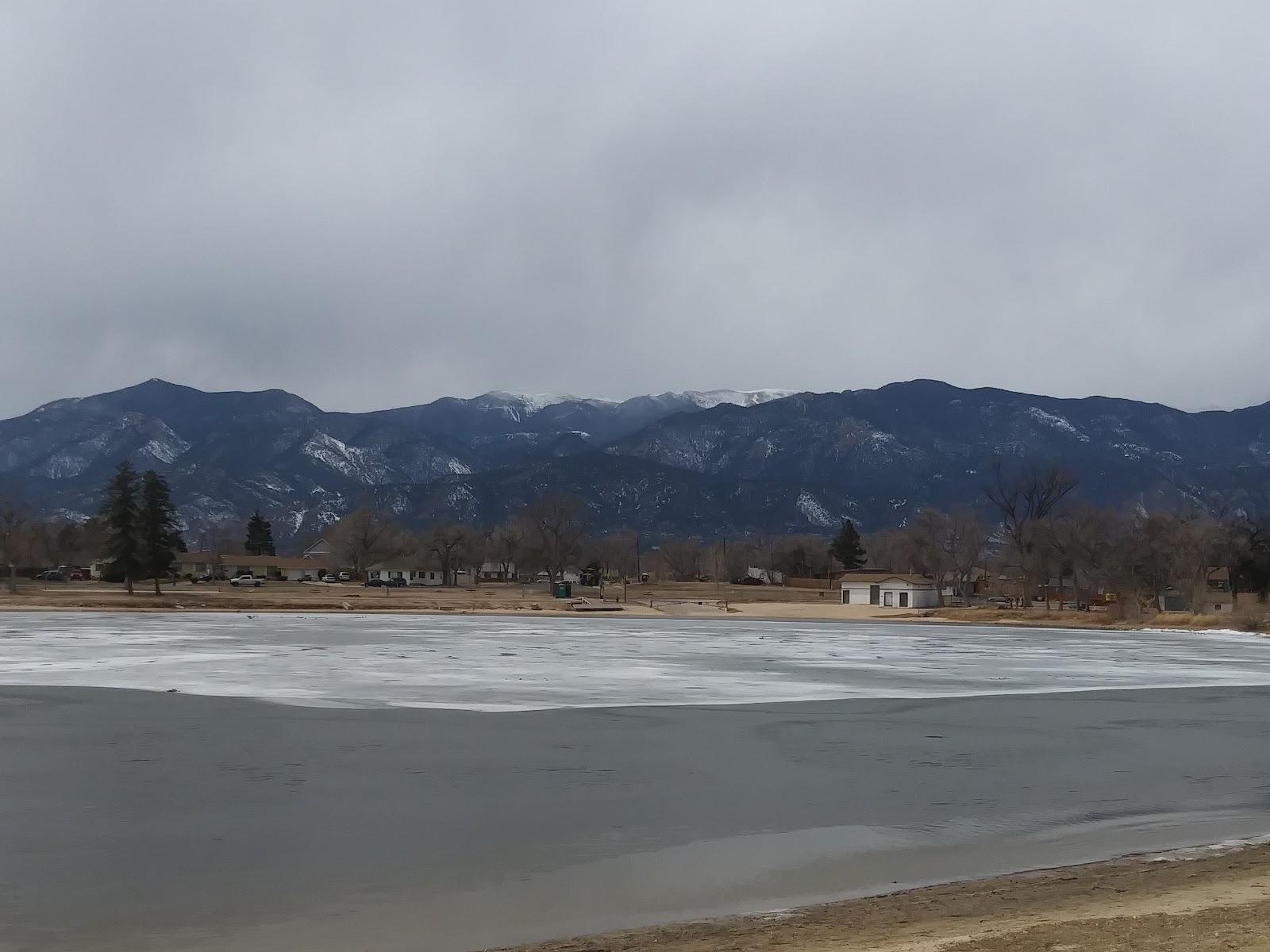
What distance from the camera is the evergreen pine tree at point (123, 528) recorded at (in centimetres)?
9494

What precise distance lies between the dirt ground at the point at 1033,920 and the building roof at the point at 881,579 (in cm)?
10280

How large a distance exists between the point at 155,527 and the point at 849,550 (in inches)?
3909

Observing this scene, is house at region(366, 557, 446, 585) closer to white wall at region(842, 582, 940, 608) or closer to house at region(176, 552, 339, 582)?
house at region(176, 552, 339, 582)

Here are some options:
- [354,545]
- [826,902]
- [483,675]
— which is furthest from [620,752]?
[354,545]

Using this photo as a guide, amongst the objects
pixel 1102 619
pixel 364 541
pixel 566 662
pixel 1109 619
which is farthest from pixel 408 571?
pixel 566 662

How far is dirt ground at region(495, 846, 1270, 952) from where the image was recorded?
336 inches

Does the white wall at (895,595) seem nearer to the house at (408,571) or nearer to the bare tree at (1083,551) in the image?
the bare tree at (1083,551)

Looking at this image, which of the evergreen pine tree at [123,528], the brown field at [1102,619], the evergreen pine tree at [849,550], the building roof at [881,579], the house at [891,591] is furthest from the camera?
the evergreen pine tree at [849,550]

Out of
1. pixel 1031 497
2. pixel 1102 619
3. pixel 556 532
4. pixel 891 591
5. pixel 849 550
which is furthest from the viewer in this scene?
pixel 849 550

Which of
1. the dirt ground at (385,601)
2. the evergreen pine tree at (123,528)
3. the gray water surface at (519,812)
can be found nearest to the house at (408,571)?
the dirt ground at (385,601)

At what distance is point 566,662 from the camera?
3888 cm

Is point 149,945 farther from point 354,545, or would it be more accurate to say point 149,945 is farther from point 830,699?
point 354,545

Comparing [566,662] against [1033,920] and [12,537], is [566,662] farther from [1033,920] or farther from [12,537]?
[12,537]

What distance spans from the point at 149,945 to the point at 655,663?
30300 millimetres
